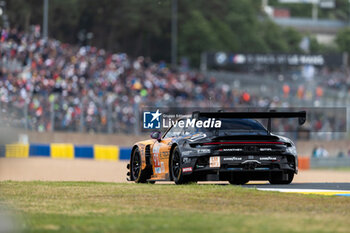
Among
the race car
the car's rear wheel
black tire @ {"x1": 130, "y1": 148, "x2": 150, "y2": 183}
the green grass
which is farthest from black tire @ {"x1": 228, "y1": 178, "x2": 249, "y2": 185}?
the green grass

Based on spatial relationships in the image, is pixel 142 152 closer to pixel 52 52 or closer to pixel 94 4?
pixel 52 52

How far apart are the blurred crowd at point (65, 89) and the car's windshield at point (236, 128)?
14668mm

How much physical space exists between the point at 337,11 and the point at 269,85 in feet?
330

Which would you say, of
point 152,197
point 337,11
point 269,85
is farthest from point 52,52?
point 337,11

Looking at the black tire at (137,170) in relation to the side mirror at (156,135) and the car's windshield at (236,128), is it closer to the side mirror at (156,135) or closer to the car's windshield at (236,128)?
the side mirror at (156,135)

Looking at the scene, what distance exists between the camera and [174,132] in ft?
51.4

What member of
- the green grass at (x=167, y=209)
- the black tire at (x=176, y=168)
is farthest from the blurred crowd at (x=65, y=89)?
the green grass at (x=167, y=209)

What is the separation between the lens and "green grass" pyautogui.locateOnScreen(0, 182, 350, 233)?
8.65 metres

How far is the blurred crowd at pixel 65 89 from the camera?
104 feet

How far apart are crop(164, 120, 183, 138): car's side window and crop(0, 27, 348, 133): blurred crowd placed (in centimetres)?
1381

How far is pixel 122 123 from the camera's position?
34031mm

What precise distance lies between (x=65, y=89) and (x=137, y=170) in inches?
691

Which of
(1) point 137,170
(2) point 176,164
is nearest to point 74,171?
(1) point 137,170

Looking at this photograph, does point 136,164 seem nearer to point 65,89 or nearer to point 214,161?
point 214,161
